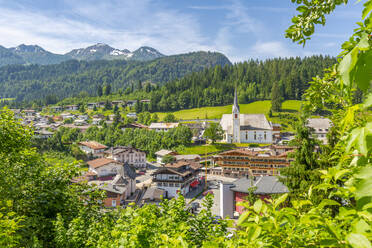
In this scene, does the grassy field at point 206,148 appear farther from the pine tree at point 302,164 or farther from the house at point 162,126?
the pine tree at point 302,164

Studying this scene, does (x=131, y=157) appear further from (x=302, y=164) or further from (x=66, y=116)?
(x=66, y=116)

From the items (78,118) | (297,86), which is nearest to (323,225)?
(297,86)

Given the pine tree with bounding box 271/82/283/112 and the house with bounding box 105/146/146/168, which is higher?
the pine tree with bounding box 271/82/283/112

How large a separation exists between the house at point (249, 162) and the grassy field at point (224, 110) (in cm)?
5503

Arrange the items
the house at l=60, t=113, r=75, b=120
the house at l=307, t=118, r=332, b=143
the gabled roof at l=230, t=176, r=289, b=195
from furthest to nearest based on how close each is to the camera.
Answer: the house at l=60, t=113, r=75, b=120
the house at l=307, t=118, r=332, b=143
the gabled roof at l=230, t=176, r=289, b=195

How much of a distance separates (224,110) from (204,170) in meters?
59.9

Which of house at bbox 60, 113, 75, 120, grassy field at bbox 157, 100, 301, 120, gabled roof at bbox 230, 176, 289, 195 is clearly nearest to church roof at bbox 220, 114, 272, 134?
grassy field at bbox 157, 100, 301, 120

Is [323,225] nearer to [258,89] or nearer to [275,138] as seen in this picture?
[275,138]

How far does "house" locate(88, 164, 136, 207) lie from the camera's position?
37.2 meters

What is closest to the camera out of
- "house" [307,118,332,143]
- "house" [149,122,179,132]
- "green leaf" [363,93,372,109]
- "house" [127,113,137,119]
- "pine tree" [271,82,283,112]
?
"green leaf" [363,93,372,109]

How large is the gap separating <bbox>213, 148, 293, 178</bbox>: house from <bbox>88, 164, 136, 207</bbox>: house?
1869 centimetres

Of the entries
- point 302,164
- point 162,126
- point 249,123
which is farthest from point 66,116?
point 302,164

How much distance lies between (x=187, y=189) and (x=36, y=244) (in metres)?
40.6

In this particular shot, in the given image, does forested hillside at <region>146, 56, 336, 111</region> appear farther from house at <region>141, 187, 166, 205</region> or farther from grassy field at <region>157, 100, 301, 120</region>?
house at <region>141, 187, 166, 205</region>
